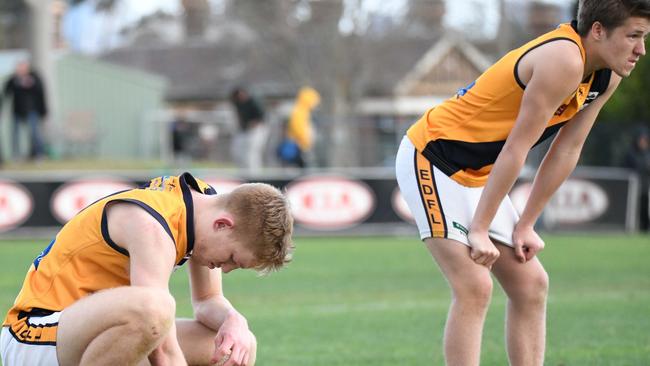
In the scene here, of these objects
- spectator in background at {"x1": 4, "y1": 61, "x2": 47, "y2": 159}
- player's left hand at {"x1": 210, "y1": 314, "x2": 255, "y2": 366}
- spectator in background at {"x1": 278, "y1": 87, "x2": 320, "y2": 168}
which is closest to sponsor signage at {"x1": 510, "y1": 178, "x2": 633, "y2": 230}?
spectator in background at {"x1": 278, "y1": 87, "x2": 320, "y2": 168}

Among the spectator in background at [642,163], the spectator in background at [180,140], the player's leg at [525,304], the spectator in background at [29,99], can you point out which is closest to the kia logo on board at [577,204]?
the spectator in background at [642,163]

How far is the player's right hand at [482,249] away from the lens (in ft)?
16.3

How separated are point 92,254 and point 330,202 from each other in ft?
43.5

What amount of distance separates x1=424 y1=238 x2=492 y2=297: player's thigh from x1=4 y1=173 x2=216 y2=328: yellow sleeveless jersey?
1.25 meters

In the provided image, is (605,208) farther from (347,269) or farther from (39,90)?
(39,90)

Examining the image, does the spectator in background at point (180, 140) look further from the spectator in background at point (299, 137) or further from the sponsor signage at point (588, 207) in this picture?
the sponsor signage at point (588, 207)

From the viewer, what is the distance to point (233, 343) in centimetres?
467

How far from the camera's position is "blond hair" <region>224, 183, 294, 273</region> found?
4.41 meters

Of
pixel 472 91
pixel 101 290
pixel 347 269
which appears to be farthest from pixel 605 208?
pixel 101 290

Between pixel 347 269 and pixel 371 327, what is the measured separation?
4.60 m

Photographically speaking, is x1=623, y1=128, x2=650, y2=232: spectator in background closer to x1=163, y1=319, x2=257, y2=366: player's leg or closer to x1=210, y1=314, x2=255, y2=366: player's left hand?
x1=163, y1=319, x2=257, y2=366: player's leg

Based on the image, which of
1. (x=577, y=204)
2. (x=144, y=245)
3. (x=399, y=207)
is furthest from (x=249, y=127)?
(x=144, y=245)

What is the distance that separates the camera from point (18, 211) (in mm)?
16781

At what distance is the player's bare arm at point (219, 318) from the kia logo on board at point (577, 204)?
1477cm
